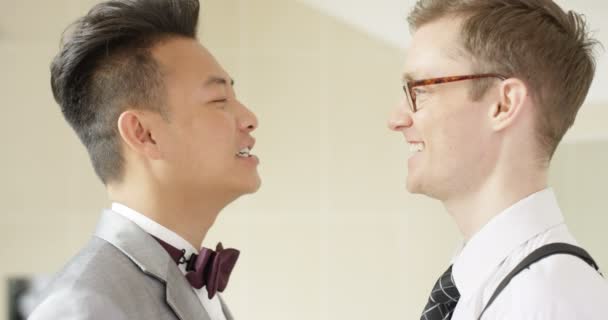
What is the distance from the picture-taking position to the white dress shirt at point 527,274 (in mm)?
1437

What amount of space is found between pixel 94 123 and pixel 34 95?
2411mm

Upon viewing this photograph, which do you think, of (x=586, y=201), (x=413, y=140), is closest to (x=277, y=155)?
(x=586, y=201)

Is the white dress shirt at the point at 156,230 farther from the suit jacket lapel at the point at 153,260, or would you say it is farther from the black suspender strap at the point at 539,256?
the black suspender strap at the point at 539,256

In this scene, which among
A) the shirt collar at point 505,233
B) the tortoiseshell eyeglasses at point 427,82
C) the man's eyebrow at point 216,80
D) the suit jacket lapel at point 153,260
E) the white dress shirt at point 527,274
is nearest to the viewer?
the white dress shirt at point 527,274

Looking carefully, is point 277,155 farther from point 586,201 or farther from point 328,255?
point 586,201

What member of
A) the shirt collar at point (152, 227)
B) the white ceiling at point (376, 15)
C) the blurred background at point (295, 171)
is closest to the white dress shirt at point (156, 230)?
the shirt collar at point (152, 227)

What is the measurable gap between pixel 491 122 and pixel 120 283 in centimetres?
87

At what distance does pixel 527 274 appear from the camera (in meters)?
1.49

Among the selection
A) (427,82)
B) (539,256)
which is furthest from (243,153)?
(539,256)

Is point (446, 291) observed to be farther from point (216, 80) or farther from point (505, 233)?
point (216, 80)

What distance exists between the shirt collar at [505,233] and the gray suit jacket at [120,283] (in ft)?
2.22

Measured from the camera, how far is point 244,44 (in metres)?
4.68

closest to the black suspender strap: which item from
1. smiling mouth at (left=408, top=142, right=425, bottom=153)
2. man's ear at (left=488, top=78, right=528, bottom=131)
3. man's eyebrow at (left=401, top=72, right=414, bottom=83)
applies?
man's ear at (left=488, top=78, right=528, bottom=131)

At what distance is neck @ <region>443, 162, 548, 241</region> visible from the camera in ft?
5.50
